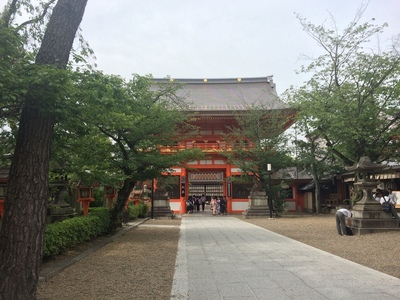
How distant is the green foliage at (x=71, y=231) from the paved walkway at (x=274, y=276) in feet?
8.14

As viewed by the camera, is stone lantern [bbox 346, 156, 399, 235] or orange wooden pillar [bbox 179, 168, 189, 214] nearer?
stone lantern [bbox 346, 156, 399, 235]

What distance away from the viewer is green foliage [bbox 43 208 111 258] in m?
6.50

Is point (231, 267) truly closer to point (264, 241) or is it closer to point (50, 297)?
point (50, 297)

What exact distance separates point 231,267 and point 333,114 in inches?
358

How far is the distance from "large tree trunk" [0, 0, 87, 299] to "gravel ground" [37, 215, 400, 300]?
120 centimetres

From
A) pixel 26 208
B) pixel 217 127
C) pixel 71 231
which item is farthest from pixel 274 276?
pixel 217 127

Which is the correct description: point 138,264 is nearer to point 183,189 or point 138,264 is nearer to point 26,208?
point 26,208

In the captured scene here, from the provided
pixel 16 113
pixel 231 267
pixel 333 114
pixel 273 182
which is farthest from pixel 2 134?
pixel 273 182

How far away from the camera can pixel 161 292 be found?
14.9 ft

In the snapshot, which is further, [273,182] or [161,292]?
[273,182]

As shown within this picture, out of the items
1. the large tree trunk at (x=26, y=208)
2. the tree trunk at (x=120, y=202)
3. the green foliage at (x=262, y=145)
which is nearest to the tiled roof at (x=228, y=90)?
the green foliage at (x=262, y=145)

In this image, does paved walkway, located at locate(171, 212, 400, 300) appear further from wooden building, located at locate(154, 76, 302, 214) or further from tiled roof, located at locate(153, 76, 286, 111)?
tiled roof, located at locate(153, 76, 286, 111)

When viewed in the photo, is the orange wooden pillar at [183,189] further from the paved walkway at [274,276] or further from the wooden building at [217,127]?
the paved walkway at [274,276]

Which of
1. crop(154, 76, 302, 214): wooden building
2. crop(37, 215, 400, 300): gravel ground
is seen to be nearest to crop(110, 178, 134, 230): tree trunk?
crop(37, 215, 400, 300): gravel ground
